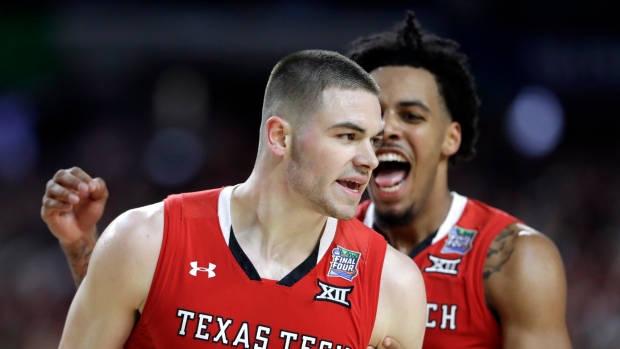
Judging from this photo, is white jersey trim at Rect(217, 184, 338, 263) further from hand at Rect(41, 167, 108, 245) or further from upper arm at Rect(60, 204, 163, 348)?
hand at Rect(41, 167, 108, 245)

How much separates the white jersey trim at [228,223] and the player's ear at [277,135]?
305 mm

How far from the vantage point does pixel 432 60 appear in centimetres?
494

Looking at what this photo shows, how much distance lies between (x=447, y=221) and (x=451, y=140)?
0.50 metres

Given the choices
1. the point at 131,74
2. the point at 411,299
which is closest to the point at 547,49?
the point at 131,74

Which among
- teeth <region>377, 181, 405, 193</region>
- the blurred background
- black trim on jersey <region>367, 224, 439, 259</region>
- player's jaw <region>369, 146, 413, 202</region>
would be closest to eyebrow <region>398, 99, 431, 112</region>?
player's jaw <region>369, 146, 413, 202</region>

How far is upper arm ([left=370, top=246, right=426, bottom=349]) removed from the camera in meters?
3.54

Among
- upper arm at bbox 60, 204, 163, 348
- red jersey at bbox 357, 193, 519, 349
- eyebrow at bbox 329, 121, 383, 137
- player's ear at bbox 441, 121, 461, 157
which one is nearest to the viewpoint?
upper arm at bbox 60, 204, 163, 348

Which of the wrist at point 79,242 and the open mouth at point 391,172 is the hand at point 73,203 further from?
the open mouth at point 391,172

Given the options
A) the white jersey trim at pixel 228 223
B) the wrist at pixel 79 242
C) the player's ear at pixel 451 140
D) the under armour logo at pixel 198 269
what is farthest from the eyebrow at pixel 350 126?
the wrist at pixel 79 242

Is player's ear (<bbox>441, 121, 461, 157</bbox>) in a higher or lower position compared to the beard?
higher

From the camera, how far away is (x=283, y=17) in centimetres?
1548

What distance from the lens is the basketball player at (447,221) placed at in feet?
13.7

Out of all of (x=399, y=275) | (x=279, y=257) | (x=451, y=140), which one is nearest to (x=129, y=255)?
(x=279, y=257)

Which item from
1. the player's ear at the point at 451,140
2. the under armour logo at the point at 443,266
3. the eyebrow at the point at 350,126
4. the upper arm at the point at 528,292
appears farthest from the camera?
the player's ear at the point at 451,140
